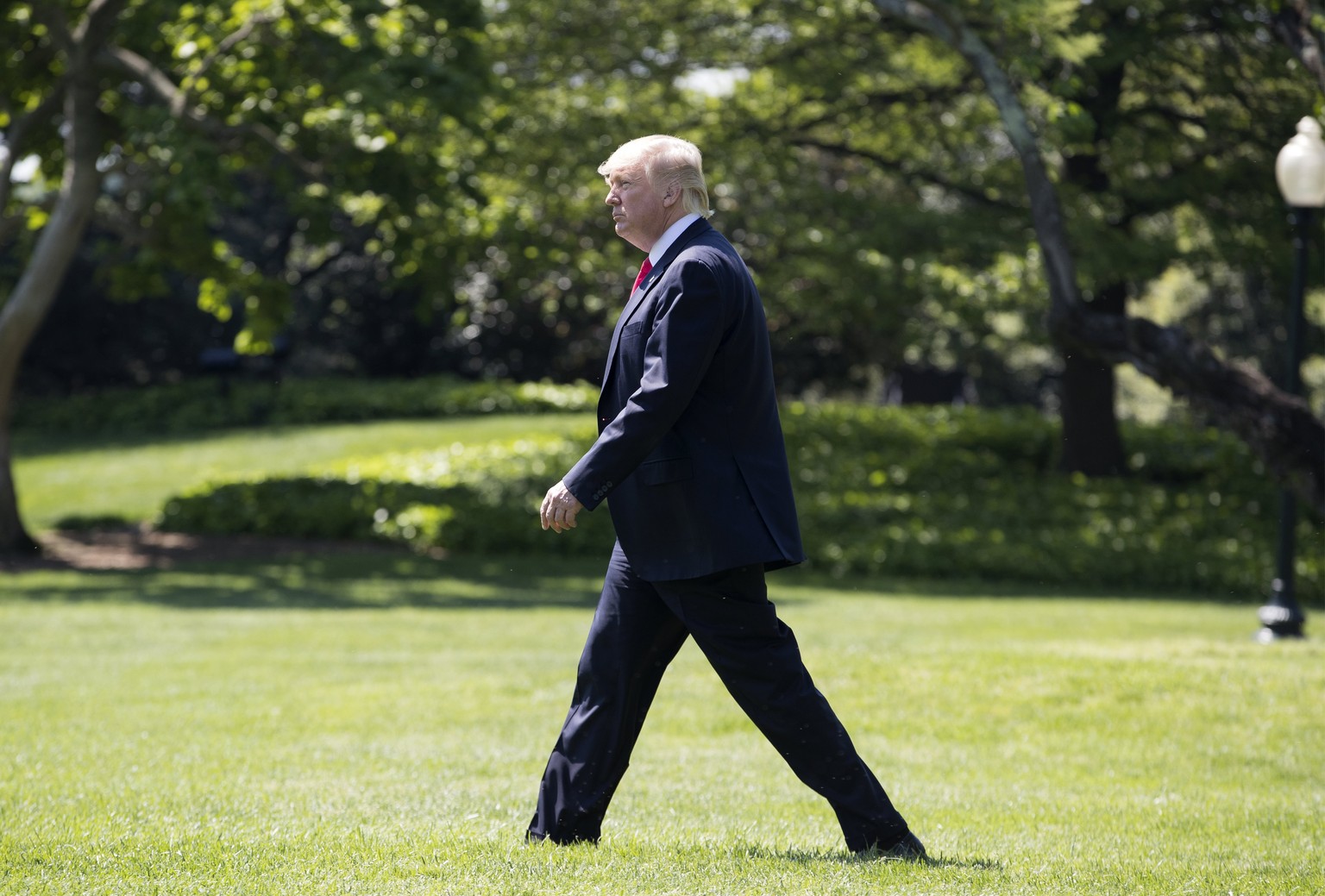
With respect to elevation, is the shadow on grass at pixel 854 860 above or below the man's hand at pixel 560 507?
below

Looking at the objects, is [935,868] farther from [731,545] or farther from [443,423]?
[443,423]

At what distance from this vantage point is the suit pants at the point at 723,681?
396cm

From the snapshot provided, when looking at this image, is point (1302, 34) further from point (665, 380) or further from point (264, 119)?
point (264, 119)

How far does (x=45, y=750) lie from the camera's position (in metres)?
6.55

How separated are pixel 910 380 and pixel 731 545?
3306cm

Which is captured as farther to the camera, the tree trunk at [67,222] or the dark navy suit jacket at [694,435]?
the tree trunk at [67,222]

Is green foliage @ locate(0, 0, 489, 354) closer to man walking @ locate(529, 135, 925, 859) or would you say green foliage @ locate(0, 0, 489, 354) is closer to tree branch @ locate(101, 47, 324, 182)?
tree branch @ locate(101, 47, 324, 182)

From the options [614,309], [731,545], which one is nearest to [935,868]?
[731,545]

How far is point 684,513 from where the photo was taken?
12.8 ft

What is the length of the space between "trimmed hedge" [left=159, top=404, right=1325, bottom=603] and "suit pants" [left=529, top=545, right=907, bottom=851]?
44.3 ft

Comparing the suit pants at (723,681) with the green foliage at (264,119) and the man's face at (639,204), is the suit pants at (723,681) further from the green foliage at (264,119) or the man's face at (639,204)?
the green foliage at (264,119)

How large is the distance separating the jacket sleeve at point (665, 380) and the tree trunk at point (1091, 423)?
17.1 m

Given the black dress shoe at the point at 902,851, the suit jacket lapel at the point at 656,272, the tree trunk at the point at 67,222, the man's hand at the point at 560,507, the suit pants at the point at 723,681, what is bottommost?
the black dress shoe at the point at 902,851

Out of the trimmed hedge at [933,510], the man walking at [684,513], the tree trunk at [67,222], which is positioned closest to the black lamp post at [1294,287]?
the trimmed hedge at [933,510]
